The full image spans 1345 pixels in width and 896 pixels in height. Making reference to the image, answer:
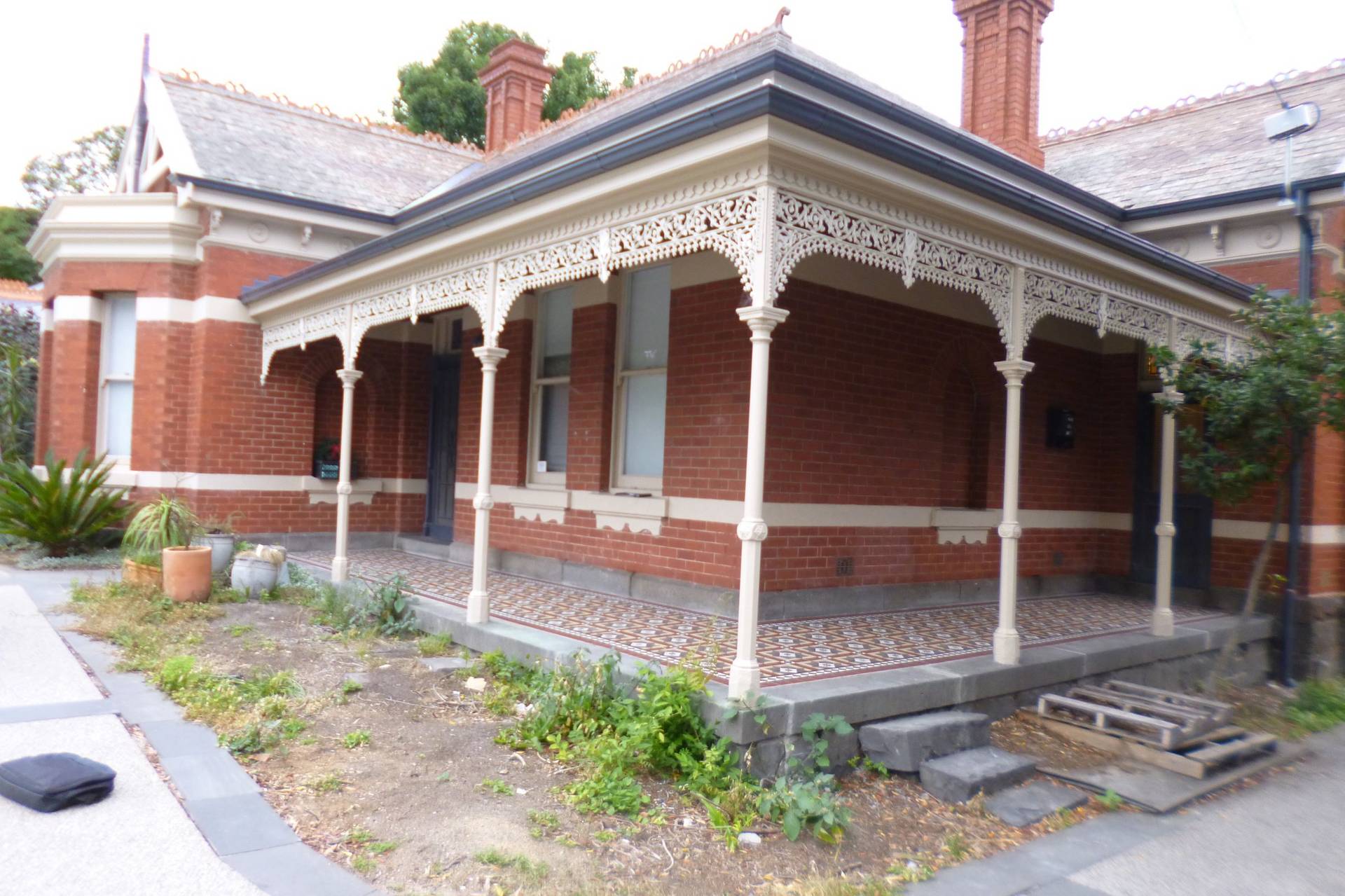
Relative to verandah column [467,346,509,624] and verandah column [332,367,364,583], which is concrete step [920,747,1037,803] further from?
verandah column [332,367,364,583]

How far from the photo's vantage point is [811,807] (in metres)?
4.16

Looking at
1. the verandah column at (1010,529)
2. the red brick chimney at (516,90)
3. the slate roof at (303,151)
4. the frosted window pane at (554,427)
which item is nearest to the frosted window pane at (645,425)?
the frosted window pane at (554,427)

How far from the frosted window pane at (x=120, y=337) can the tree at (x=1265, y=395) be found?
1223 centimetres

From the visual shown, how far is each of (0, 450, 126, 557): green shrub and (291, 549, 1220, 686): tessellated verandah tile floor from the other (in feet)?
11.3

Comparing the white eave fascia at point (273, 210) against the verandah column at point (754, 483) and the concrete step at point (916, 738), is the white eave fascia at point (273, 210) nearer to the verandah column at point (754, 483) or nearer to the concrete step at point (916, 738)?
the verandah column at point (754, 483)

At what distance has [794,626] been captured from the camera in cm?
712

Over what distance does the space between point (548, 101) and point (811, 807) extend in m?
29.5

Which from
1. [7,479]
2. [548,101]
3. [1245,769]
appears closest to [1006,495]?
[1245,769]

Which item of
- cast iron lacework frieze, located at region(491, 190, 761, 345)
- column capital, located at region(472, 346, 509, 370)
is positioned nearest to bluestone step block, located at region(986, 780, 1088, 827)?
cast iron lacework frieze, located at region(491, 190, 761, 345)

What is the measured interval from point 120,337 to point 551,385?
666 centimetres

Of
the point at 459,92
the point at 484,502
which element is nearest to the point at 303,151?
the point at 484,502

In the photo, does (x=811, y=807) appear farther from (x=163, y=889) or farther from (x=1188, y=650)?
(x=1188, y=650)

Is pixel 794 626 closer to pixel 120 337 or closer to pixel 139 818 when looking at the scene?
pixel 139 818

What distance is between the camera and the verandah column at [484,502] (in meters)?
6.83
